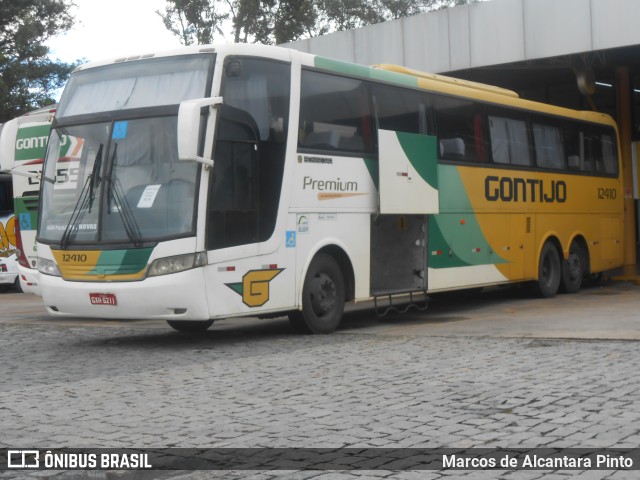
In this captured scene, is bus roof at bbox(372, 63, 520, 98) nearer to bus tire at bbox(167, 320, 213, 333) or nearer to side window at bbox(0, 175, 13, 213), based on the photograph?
bus tire at bbox(167, 320, 213, 333)

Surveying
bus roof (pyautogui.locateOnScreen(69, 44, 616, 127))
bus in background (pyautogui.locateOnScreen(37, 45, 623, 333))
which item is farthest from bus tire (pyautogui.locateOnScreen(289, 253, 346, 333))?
bus roof (pyautogui.locateOnScreen(69, 44, 616, 127))

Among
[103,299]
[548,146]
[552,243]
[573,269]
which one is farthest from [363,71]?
[573,269]

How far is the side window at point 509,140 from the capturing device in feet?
57.7

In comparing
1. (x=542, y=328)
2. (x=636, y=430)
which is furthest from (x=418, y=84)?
(x=636, y=430)

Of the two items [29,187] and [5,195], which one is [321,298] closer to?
[29,187]

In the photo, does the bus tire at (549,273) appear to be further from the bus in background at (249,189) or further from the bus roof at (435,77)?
the bus in background at (249,189)

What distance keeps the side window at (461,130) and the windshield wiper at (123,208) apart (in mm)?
5836

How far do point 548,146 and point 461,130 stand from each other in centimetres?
359

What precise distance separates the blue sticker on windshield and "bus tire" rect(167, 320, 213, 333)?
2966 millimetres

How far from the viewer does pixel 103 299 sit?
11703mm

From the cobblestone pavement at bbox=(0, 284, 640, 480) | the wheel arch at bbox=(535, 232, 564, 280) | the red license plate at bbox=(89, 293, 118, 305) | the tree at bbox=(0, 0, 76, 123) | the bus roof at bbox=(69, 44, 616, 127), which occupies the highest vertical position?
the tree at bbox=(0, 0, 76, 123)

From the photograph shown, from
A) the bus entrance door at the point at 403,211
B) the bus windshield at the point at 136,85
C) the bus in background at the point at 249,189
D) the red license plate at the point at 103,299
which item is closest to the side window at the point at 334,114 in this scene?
the bus in background at the point at 249,189

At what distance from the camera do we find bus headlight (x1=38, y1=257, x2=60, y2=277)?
40.2 feet

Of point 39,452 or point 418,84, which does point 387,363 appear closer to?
point 39,452
